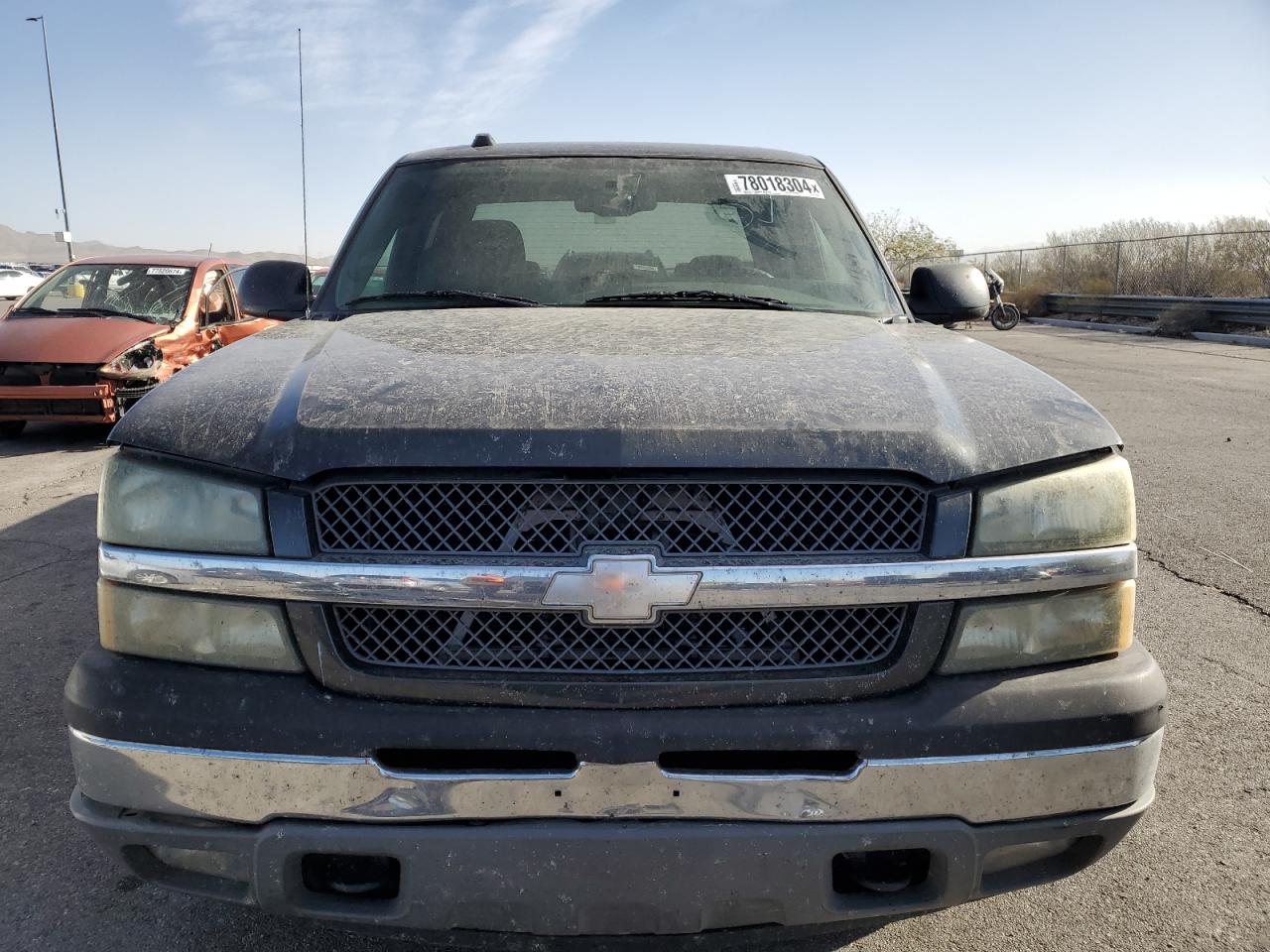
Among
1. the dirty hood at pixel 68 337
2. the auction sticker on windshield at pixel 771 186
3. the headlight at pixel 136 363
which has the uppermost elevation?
the auction sticker on windshield at pixel 771 186

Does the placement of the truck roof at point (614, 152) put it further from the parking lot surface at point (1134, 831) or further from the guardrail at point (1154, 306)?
the guardrail at point (1154, 306)

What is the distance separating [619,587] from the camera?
1712mm

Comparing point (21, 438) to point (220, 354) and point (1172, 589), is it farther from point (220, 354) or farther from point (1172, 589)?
point (1172, 589)

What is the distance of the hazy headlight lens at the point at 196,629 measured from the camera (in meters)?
1.79

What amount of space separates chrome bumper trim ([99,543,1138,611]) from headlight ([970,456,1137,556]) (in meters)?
0.03

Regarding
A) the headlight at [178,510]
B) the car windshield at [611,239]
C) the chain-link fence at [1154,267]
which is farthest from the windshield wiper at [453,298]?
the chain-link fence at [1154,267]

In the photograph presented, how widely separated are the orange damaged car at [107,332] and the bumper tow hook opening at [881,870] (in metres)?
8.42

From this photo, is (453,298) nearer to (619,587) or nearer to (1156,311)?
(619,587)

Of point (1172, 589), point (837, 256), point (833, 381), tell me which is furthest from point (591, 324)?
point (1172, 589)

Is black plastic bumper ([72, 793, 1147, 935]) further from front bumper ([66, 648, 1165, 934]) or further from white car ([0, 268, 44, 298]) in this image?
→ white car ([0, 268, 44, 298])

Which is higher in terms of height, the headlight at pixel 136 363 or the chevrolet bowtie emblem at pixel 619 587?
the chevrolet bowtie emblem at pixel 619 587

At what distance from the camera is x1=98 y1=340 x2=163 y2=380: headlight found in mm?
8734

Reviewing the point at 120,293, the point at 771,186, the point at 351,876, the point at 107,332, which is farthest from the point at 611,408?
the point at 120,293

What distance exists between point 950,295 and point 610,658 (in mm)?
2117
